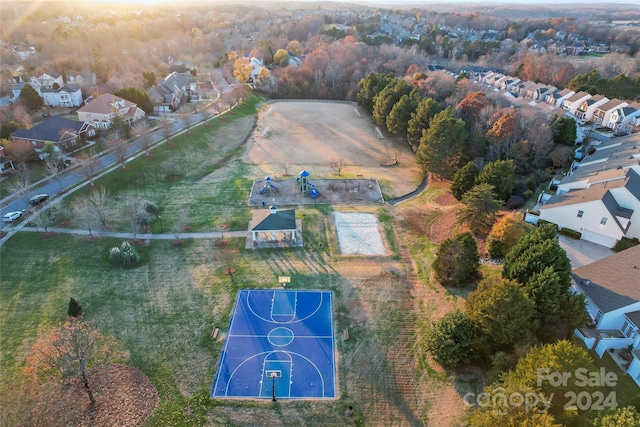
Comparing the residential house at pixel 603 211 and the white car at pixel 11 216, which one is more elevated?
the residential house at pixel 603 211

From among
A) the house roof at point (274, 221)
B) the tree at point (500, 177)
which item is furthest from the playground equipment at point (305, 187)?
the tree at point (500, 177)

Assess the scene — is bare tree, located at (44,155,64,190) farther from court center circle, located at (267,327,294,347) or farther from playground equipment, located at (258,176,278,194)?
court center circle, located at (267,327,294,347)

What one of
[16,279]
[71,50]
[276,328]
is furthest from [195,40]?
[276,328]

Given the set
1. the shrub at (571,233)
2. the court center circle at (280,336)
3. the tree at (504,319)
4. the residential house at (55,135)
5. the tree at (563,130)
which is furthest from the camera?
the residential house at (55,135)

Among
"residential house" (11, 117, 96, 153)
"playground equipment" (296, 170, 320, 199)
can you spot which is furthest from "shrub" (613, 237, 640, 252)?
"residential house" (11, 117, 96, 153)

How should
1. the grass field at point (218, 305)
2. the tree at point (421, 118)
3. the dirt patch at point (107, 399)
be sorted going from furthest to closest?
the tree at point (421, 118) → the grass field at point (218, 305) → the dirt patch at point (107, 399)

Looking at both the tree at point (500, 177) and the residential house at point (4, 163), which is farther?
the residential house at point (4, 163)

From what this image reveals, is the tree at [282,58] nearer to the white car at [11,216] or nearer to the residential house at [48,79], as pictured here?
the residential house at [48,79]

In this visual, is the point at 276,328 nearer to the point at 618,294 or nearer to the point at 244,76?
the point at 618,294
